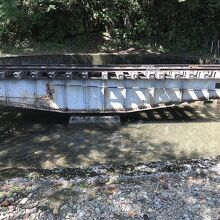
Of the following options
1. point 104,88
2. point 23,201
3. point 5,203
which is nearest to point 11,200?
point 5,203

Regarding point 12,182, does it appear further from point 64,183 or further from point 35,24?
point 35,24

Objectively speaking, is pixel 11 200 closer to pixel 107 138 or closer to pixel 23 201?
pixel 23 201

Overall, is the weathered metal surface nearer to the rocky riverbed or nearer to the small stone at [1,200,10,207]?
the rocky riverbed

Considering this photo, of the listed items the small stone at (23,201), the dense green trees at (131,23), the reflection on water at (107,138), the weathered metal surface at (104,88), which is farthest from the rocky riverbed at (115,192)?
the dense green trees at (131,23)

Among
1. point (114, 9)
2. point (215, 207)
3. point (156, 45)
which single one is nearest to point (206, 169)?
point (215, 207)

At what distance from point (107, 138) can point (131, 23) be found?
2059 centimetres

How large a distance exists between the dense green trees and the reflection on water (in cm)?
1390

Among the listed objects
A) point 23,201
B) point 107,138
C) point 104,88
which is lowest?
point 107,138

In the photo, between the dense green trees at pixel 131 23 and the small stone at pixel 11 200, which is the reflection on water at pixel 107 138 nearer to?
the small stone at pixel 11 200

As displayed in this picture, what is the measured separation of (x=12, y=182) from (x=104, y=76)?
9.47 meters

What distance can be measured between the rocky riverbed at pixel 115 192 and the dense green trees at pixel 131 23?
74.7 ft

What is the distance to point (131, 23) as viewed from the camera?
39688 millimetres

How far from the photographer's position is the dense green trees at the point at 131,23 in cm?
3816

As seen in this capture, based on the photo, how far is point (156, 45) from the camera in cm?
3812
